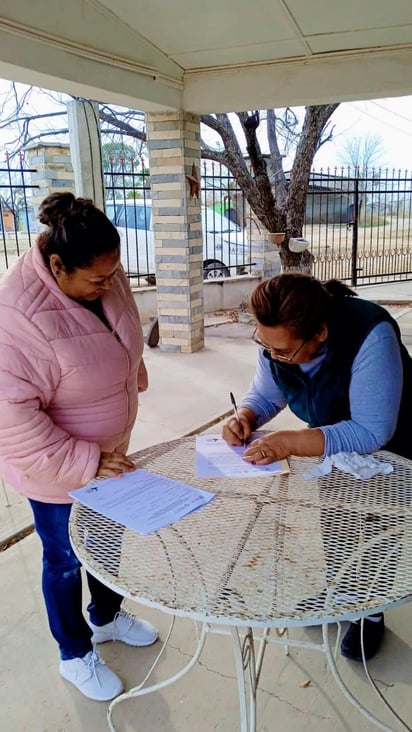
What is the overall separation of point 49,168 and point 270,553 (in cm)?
501

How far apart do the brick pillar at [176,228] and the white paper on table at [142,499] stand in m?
4.20

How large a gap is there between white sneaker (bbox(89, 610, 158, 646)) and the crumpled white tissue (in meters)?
0.86

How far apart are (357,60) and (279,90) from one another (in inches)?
24.7

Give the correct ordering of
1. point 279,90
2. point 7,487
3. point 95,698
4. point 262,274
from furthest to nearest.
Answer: point 262,274
point 279,90
point 7,487
point 95,698

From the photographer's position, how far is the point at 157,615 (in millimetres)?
2023

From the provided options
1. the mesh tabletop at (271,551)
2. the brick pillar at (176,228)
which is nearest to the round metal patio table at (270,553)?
the mesh tabletop at (271,551)

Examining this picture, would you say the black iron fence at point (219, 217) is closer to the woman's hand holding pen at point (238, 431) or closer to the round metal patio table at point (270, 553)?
the woman's hand holding pen at point (238, 431)

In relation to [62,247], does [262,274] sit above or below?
below

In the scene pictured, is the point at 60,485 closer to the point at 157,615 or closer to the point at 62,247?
the point at 62,247

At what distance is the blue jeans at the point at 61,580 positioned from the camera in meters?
1.54

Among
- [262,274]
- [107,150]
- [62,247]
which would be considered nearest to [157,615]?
[62,247]

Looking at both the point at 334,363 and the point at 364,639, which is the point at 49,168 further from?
the point at 364,639

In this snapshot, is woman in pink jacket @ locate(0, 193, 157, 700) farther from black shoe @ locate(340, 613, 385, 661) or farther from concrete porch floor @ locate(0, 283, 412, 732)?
black shoe @ locate(340, 613, 385, 661)

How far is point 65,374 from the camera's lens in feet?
4.60
